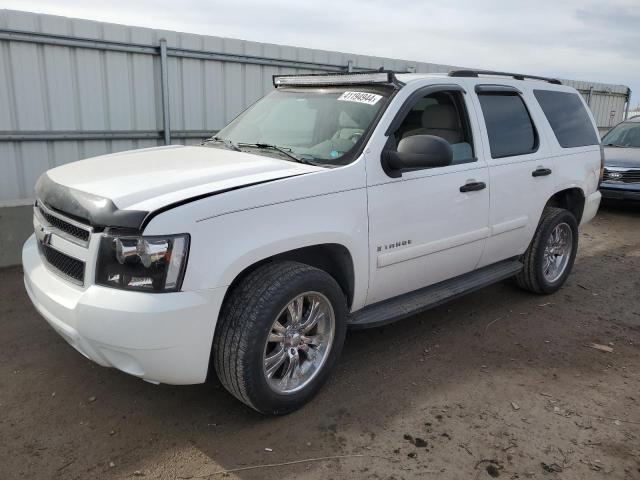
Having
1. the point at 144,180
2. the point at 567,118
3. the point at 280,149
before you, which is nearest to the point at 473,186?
the point at 280,149

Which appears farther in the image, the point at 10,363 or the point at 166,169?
the point at 10,363

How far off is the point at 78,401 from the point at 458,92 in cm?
343

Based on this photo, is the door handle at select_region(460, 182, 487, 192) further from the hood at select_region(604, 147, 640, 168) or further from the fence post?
the hood at select_region(604, 147, 640, 168)

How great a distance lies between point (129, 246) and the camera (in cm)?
264

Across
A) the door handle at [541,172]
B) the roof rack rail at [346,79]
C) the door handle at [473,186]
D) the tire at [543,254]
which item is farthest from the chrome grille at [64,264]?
the tire at [543,254]

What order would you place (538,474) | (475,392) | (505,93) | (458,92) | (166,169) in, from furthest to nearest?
1. (505,93)
2. (458,92)
3. (475,392)
4. (166,169)
5. (538,474)

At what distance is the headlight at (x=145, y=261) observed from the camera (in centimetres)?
262

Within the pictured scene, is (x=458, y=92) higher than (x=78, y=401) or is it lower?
higher

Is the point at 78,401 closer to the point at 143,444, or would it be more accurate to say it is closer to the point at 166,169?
the point at 143,444

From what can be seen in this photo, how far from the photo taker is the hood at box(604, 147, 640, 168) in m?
9.78

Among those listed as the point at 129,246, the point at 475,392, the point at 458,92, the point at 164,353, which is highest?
the point at 458,92

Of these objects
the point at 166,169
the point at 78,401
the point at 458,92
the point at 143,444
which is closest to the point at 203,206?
the point at 166,169

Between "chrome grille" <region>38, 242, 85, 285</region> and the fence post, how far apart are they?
4422mm

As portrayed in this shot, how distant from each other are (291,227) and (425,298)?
1441mm
